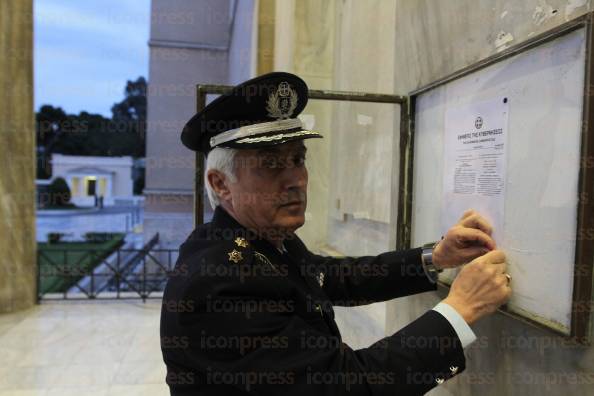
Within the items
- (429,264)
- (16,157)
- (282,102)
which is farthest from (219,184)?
(16,157)

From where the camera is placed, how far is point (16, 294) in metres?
5.51

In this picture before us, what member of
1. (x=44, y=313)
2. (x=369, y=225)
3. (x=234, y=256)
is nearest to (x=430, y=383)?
(x=234, y=256)

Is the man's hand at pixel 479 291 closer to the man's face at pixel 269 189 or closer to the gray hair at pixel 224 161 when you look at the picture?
the man's face at pixel 269 189

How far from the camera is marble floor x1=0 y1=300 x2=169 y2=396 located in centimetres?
362

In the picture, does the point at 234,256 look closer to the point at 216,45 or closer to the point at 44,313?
the point at 44,313

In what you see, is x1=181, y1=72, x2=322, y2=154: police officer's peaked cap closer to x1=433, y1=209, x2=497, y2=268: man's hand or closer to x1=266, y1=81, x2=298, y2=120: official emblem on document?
x1=266, y1=81, x2=298, y2=120: official emblem on document

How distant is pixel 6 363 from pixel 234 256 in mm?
3976

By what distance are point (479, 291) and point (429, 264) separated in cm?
36

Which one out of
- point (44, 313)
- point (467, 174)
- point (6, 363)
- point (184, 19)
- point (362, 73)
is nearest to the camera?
point (467, 174)

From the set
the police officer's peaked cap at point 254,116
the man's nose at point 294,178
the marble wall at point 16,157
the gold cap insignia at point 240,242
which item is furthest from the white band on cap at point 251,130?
the marble wall at point 16,157

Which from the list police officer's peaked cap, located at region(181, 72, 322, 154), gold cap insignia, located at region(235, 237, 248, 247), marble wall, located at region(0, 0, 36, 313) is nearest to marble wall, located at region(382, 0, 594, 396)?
police officer's peaked cap, located at region(181, 72, 322, 154)

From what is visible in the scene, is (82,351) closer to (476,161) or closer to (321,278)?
(321,278)

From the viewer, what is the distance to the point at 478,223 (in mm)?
1274

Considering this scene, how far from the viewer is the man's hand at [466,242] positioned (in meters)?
1.25
